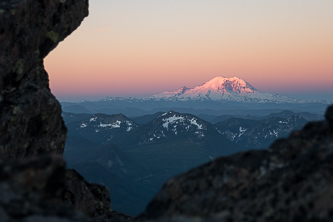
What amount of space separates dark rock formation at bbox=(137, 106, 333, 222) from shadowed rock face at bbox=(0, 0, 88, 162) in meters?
13.6

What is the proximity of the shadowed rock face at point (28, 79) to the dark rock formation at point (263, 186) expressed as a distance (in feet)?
44.6

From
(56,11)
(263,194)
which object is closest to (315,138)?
(263,194)

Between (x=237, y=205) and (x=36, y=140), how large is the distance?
18.3 meters

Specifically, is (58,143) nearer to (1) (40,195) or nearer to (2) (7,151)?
(2) (7,151)

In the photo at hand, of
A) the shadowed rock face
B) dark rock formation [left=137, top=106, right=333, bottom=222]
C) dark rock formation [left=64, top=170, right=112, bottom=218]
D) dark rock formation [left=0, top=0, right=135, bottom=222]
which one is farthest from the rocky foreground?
dark rock formation [left=64, top=170, right=112, bottom=218]

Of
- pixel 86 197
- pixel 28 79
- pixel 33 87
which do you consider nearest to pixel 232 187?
pixel 33 87

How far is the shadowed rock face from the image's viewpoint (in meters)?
21.4

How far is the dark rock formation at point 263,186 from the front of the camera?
8242 mm

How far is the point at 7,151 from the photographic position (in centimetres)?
2041

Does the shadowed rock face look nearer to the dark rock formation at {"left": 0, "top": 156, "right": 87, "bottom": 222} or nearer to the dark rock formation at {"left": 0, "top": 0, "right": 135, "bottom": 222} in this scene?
the dark rock formation at {"left": 0, "top": 0, "right": 135, "bottom": 222}

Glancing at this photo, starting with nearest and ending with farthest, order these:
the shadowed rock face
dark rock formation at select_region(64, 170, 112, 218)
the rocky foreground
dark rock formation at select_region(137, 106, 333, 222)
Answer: the rocky foreground
dark rock formation at select_region(137, 106, 333, 222)
the shadowed rock face
dark rock formation at select_region(64, 170, 112, 218)

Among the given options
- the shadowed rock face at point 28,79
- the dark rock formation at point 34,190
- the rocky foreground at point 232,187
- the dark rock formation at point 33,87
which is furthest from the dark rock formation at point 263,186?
the shadowed rock face at point 28,79

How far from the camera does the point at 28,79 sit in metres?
24.7

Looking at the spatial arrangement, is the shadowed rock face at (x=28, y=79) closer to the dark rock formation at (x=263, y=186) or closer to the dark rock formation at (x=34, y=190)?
the dark rock formation at (x=34, y=190)
